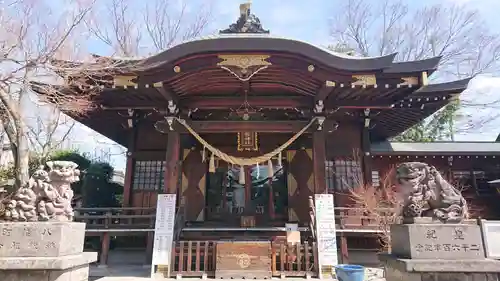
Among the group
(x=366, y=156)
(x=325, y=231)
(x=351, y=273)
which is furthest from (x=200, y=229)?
(x=366, y=156)

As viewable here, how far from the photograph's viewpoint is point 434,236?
12.8 feet

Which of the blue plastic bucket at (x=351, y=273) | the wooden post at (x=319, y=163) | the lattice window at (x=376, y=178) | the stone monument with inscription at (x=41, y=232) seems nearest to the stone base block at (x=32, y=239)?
the stone monument with inscription at (x=41, y=232)

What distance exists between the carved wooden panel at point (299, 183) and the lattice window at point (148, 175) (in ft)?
13.2

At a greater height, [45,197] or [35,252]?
[45,197]

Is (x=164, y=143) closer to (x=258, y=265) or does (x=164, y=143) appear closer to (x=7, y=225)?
(x=258, y=265)

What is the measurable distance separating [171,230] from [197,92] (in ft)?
11.4

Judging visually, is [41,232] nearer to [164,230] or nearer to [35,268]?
[35,268]

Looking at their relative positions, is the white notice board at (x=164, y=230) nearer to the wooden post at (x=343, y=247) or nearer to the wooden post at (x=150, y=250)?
→ the wooden post at (x=150, y=250)

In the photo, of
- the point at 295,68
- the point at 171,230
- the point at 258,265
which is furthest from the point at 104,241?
the point at 295,68

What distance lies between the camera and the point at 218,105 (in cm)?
879

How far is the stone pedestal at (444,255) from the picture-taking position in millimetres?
3766

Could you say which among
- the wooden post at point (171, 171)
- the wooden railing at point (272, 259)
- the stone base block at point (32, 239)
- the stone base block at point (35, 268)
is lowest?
the wooden railing at point (272, 259)

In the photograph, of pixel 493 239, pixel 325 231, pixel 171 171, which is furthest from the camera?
pixel 171 171

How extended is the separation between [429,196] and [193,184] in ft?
24.0
